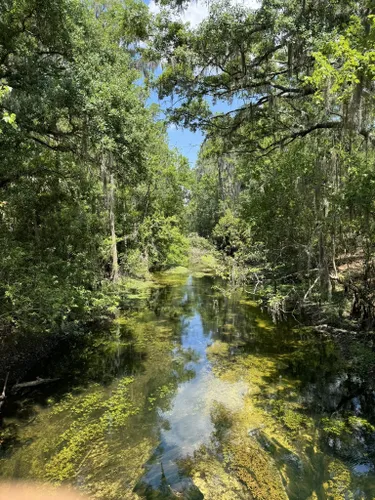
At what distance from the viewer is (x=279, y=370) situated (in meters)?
8.45

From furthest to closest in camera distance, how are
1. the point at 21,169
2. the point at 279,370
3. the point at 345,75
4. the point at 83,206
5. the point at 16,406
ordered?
the point at 83,206 < the point at 279,370 < the point at 21,169 < the point at 16,406 < the point at 345,75

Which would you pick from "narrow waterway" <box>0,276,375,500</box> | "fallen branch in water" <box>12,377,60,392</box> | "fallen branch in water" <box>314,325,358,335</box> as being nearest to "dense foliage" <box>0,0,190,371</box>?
"fallen branch in water" <box>12,377,60,392</box>

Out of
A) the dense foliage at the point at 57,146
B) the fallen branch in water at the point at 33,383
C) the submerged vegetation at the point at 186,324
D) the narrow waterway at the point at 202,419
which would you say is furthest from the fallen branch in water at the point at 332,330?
the fallen branch in water at the point at 33,383

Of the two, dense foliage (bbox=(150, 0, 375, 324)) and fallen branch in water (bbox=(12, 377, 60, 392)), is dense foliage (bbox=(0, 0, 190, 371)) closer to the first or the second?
fallen branch in water (bbox=(12, 377, 60, 392))

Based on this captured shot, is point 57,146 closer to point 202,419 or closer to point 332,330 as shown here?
point 202,419

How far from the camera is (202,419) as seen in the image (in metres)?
6.48

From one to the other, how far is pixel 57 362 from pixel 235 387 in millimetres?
4466

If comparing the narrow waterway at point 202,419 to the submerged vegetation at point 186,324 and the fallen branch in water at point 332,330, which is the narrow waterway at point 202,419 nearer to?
the submerged vegetation at point 186,324

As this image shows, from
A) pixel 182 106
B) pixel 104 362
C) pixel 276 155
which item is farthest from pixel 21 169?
pixel 276 155

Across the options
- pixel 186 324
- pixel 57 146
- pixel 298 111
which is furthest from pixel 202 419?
pixel 298 111

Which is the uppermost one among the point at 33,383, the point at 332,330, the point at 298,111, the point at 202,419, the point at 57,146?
the point at 298,111

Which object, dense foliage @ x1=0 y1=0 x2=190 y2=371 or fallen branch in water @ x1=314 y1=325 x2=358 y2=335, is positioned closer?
dense foliage @ x1=0 y1=0 x2=190 y2=371

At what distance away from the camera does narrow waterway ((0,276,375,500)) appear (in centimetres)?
488

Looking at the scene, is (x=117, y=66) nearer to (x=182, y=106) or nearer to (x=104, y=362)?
(x=182, y=106)
